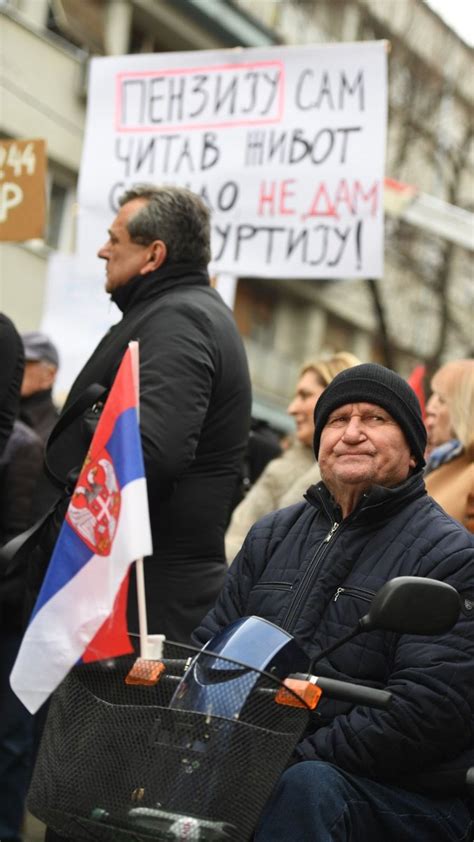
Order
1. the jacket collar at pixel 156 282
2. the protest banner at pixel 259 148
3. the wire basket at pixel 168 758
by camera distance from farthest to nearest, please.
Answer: the protest banner at pixel 259 148, the jacket collar at pixel 156 282, the wire basket at pixel 168 758

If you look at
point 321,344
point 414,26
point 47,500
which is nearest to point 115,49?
point 414,26

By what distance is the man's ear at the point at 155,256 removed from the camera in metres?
4.56

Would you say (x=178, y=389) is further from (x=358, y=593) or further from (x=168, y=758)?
(x=168, y=758)

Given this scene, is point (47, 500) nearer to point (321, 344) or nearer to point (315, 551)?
point (315, 551)

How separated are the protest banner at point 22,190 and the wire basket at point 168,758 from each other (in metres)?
4.58

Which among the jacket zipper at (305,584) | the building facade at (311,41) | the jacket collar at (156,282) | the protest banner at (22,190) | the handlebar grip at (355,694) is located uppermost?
the building facade at (311,41)

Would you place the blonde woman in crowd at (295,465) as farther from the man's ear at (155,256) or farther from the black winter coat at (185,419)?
the man's ear at (155,256)

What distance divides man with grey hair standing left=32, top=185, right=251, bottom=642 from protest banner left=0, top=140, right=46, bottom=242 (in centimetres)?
238

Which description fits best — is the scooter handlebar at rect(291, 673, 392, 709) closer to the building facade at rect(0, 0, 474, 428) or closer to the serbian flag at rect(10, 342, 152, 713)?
the serbian flag at rect(10, 342, 152, 713)

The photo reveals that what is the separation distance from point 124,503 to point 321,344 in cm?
2898

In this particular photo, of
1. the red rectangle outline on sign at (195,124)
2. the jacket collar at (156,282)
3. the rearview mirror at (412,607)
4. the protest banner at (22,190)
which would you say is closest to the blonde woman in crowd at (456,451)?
the jacket collar at (156,282)

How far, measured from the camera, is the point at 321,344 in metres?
31.8

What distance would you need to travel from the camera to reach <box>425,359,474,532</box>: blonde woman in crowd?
462 centimetres

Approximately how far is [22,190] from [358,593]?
433 cm
